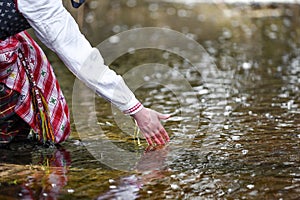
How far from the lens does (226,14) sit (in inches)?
548

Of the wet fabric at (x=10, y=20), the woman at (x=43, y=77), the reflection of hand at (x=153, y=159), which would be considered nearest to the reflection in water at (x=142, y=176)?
the reflection of hand at (x=153, y=159)

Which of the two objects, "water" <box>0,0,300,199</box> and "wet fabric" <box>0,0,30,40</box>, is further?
"wet fabric" <box>0,0,30,40</box>

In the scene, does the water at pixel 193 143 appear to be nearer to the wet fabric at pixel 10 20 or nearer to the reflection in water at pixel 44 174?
the reflection in water at pixel 44 174

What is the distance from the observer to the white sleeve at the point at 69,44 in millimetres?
3082

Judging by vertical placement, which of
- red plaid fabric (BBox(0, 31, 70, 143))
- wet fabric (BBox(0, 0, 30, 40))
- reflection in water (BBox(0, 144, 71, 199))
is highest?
wet fabric (BBox(0, 0, 30, 40))

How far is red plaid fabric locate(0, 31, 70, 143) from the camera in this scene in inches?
139

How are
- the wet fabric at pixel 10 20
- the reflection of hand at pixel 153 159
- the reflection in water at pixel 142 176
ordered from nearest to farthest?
1. the reflection in water at pixel 142 176
2. the wet fabric at pixel 10 20
3. the reflection of hand at pixel 153 159

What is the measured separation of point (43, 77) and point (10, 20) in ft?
2.10

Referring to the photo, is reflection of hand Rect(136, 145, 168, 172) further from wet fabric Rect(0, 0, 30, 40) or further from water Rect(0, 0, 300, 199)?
wet fabric Rect(0, 0, 30, 40)

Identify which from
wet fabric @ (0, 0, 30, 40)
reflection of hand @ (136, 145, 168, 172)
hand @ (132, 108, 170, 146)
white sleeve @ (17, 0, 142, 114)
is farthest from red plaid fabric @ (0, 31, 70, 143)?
hand @ (132, 108, 170, 146)

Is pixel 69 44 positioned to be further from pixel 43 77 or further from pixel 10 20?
pixel 43 77

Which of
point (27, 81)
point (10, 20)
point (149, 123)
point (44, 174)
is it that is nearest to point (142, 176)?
point (149, 123)

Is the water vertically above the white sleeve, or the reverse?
the white sleeve

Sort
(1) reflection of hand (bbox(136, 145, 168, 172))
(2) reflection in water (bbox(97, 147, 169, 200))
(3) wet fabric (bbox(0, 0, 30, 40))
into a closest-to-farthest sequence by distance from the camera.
A: 1. (2) reflection in water (bbox(97, 147, 169, 200))
2. (3) wet fabric (bbox(0, 0, 30, 40))
3. (1) reflection of hand (bbox(136, 145, 168, 172))
